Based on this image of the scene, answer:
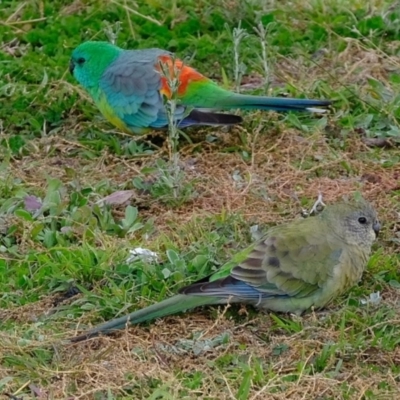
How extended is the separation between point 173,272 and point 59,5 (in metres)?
3.37

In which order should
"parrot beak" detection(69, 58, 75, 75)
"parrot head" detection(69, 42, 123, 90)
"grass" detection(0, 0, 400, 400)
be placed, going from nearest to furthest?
"grass" detection(0, 0, 400, 400) → "parrot head" detection(69, 42, 123, 90) → "parrot beak" detection(69, 58, 75, 75)

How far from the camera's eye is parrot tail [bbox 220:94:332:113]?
231 inches

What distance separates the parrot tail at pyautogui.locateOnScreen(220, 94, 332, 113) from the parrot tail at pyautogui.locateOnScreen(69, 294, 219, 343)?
1.78 metres

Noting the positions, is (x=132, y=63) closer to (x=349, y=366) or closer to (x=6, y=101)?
(x=6, y=101)

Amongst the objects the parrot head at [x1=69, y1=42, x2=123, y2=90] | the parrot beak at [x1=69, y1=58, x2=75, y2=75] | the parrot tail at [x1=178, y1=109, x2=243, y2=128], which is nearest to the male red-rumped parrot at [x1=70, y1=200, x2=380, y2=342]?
the parrot tail at [x1=178, y1=109, x2=243, y2=128]

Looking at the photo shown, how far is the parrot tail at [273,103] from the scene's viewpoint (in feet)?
19.3

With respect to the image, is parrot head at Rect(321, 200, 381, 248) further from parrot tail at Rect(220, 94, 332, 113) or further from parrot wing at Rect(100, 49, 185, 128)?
parrot wing at Rect(100, 49, 185, 128)

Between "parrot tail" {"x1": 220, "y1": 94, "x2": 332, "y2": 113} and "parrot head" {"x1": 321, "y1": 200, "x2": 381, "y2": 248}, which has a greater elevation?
"parrot head" {"x1": 321, "y1": 200, "x2": 381, "y2": 248}

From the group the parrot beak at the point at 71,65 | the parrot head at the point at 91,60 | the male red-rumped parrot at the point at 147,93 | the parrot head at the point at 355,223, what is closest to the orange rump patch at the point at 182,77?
the male red-rumped parrot at the point at 147,93

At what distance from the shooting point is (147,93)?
6.08m

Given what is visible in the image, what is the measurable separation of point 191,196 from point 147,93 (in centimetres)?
92

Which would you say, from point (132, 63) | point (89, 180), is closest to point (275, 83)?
point (132, 63)

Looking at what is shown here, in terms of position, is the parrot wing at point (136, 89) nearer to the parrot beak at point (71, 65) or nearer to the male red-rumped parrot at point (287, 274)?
the parrot beak at point (71, 65)

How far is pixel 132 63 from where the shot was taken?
20.4ft
